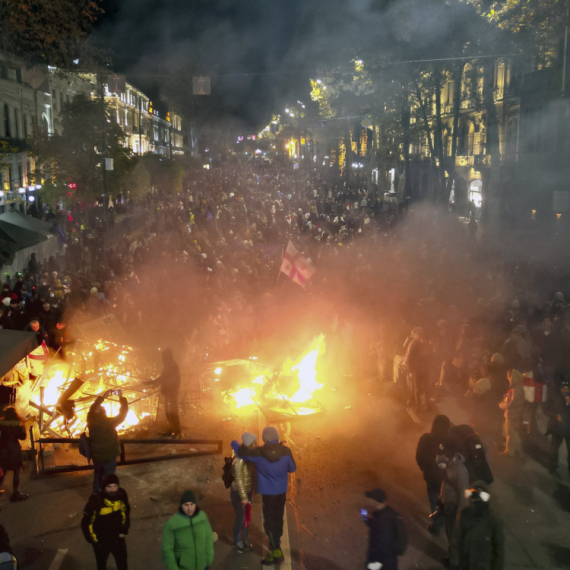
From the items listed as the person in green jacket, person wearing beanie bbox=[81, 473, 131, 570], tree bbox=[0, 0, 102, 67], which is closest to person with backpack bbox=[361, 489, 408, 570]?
the person in green jacket

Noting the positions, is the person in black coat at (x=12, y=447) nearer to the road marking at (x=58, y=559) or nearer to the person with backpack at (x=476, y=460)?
the road marking at (x=58, y=559)

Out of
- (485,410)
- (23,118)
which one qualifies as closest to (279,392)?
(485,410)

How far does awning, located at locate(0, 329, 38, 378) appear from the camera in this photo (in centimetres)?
728

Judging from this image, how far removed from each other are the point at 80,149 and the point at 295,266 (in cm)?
1904

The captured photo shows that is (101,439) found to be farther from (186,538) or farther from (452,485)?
(452,485)

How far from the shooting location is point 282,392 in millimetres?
8969

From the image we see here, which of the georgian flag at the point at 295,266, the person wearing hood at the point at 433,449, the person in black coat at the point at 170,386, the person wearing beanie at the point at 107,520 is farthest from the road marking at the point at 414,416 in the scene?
the person wearing beanie at the point at 107,520

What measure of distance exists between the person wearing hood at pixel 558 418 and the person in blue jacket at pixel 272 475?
324 cm

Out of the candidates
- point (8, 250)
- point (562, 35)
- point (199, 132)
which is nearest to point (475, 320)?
point (8, 250)

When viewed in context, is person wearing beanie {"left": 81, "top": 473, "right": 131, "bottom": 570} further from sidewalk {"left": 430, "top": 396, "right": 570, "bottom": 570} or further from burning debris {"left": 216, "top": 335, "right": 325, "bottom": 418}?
burning debris {"left": 216, "top": 335, "right": 325, "bottom": 418}

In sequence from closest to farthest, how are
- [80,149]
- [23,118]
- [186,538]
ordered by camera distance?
[186,538], [80,149], [23,118]

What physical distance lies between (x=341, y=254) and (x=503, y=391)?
1102 cm

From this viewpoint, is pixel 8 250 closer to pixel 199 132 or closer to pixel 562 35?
pixel 562 35

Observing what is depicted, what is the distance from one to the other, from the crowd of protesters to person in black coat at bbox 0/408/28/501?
0.94 metres
